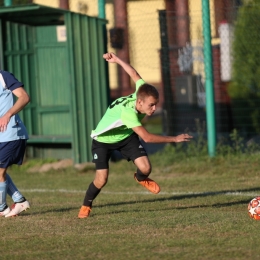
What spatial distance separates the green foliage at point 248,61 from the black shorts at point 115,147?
561 centimetres

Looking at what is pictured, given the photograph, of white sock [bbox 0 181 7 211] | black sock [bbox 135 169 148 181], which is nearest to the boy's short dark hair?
black sock [bbox 135 169 148 181]

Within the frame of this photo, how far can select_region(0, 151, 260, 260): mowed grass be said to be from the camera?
6.71 m

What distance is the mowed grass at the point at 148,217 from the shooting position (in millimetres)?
6711

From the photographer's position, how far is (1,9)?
13961mm

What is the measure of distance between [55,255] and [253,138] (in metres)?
8.05

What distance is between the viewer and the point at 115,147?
890 cm

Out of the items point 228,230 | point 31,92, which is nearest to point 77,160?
point 31,92

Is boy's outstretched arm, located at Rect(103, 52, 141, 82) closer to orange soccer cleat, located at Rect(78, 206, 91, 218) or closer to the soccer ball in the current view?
orange soccer cleat, located at Rect(78, 206, 91, 218)

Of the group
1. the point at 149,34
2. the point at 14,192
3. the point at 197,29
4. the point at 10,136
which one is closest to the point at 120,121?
the point at 10,136

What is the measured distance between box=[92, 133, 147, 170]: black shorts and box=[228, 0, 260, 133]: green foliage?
5.61 meters

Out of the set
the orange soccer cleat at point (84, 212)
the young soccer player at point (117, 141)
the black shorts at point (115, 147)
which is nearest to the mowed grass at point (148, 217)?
the orange soccer cleat at point (84, 212)

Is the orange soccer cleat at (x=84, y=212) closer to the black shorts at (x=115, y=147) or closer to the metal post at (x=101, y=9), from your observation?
the black shorts at (x=115, y=147)

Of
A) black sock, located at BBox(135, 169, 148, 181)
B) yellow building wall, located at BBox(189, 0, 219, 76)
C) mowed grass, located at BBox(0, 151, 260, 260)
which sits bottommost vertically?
mowed grass, located at BBox(0, 151, 260, 260)

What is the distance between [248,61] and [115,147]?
6.43 metres
